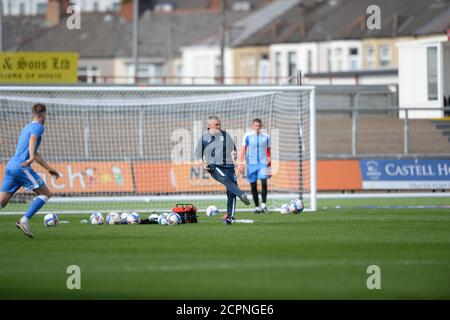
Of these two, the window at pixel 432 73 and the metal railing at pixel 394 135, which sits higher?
the window at pixel 432 73

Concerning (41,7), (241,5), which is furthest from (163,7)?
(41,7)

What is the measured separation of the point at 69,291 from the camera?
12344mm

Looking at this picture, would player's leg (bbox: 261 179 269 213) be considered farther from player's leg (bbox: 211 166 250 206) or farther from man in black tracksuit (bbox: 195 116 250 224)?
player's leg (bbox: 211 166 250 206)

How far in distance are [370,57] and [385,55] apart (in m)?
1.41

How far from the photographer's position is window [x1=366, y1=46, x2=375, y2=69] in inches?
3110

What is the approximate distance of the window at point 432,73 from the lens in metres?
46.1

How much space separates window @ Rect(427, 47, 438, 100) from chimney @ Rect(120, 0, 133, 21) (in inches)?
2395

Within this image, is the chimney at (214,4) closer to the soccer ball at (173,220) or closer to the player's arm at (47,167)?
the soccer ball at (173,220)

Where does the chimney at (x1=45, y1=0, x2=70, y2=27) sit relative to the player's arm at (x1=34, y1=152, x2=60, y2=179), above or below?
above

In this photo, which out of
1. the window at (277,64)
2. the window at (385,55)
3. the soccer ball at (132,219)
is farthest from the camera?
the window at (277,64)

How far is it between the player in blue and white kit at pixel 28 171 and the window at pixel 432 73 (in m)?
30.4

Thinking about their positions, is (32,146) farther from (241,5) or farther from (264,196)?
(241,5)

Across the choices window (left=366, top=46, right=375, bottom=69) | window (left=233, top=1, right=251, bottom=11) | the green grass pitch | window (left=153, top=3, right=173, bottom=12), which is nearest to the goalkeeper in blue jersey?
the green grass pitch

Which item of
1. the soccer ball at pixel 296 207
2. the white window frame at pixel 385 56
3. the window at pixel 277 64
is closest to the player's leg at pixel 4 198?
the soccer ball at pixel 296 207
